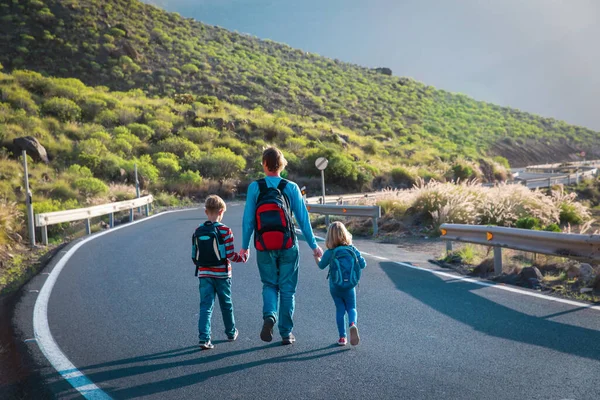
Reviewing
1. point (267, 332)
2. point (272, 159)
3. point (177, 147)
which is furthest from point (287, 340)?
point (177, 147)

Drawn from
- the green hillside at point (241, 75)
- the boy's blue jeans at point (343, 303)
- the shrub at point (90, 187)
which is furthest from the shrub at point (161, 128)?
the boy's blue jeans at point (343, 303)

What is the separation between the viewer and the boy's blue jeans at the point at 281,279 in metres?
5.47

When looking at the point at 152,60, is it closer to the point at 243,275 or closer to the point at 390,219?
the point at 390,219

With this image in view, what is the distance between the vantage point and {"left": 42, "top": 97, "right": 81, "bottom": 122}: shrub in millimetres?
41062

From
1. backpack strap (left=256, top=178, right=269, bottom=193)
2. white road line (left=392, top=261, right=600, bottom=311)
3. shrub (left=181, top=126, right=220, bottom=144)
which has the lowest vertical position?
white road line (left=392, top=261, right=600, bottom=311)

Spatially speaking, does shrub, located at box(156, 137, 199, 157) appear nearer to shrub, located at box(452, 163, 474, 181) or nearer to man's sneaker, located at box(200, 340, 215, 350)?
shrub, located at box(452, 163, 474, 181)

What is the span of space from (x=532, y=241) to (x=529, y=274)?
1.67 feet

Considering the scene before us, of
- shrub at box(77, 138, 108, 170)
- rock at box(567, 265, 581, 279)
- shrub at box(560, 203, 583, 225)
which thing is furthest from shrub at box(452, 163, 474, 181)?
rock at box(567, 265, 581, 279)

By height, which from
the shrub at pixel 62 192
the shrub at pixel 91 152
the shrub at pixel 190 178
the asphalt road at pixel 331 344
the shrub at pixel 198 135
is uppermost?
the shrub at pixel 198 135

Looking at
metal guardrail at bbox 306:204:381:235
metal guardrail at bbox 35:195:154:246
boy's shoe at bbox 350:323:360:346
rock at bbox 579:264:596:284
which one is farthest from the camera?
metal guardrail at bbox 306:204:381:235

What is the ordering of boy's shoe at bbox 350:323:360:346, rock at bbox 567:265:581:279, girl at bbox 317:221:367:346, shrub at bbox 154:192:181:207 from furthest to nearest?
shrub at bbox 154:192:181:207, rock at bbox 567:265:581:279, girl at bbox 317:221:367:346, boy's shoe at bbox 350:323:360:346

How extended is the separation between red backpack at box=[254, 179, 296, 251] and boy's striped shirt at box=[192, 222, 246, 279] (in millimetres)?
254

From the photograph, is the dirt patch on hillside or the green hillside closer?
the green hillside

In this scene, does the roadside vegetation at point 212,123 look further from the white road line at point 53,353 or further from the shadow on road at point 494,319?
the shadow on road at point 494,319
